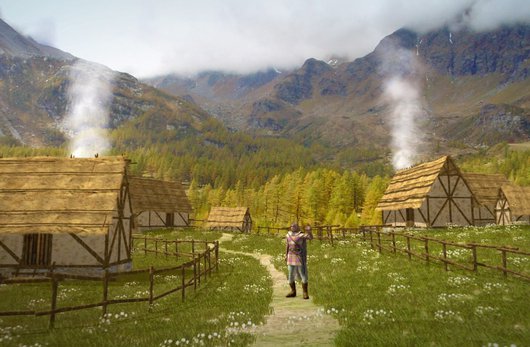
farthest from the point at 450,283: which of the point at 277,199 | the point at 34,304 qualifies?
the point at 277,199

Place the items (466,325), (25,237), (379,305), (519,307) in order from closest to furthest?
1. (466,325)
2. (519,307)
3. (379,305)
4. (25,237)

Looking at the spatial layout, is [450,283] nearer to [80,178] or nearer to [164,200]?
[80,178]

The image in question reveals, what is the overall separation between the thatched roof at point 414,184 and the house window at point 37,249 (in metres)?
38.4

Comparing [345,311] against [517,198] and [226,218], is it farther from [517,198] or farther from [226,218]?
[226,218]

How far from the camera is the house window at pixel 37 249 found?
24078mm

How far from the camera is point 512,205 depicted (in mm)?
57281

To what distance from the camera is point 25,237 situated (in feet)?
79.1

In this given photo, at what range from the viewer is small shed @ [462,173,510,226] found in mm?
60219

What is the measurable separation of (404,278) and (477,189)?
52225mm

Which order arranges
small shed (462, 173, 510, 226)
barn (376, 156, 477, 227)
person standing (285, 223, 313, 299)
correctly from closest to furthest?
person standing (285, 223, 313, 299) < barn (376, 156, 477, 227) < small shed (462, 173, 510, 226)

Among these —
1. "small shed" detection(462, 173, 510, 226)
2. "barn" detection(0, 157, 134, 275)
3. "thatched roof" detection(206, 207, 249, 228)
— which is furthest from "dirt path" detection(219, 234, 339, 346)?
"thatched roof" detection(206, 207, 249, 228)

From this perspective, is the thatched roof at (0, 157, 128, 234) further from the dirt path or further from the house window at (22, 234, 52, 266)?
the dirt path

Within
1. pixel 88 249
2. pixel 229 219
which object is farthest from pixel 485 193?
pixel 88 249

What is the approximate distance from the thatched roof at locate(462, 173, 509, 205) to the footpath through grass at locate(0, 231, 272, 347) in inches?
2030
